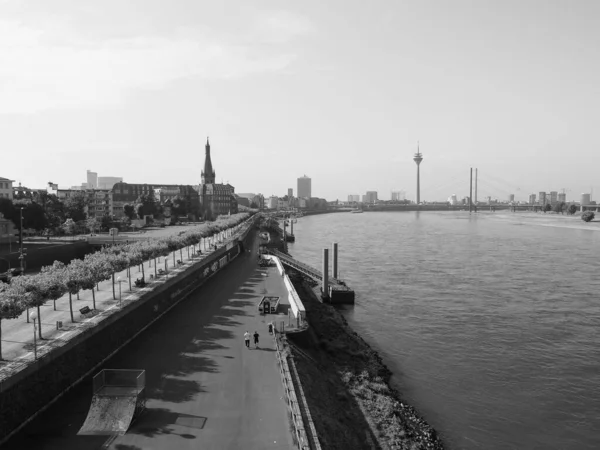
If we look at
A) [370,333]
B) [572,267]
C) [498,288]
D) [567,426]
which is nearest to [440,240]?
[572,267]

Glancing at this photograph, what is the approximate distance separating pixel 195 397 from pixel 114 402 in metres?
2.60

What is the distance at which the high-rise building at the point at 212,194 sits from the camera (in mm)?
150375

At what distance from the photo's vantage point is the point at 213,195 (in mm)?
152375

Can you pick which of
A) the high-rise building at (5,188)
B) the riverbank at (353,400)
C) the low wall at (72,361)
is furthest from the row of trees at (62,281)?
the high-rise building at (5,188)

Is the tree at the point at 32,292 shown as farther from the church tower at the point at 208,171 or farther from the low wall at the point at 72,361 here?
the church tower at the point at 208,171

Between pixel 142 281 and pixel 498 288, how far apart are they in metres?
34.9

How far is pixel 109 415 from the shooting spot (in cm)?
1406

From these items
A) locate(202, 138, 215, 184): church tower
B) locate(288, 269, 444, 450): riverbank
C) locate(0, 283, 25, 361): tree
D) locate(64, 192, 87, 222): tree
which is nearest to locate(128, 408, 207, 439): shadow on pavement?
locate(288, 269, 444, 450): riverbank

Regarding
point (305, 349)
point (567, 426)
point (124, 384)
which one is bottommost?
point (567, 426)

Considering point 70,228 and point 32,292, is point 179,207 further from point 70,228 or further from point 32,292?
point 32,292

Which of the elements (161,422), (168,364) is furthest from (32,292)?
(161,422)

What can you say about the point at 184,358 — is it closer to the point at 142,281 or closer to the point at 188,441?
the point at 188,441

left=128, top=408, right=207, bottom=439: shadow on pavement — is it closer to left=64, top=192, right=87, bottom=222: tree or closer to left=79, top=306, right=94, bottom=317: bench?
left=79, top=306, right=94, bottom=317: bench

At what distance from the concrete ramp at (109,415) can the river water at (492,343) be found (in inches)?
502
